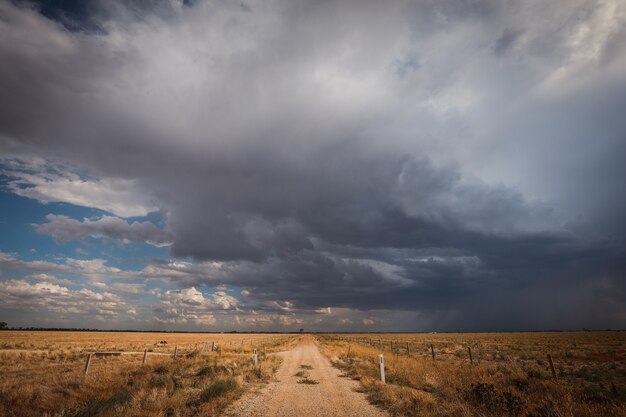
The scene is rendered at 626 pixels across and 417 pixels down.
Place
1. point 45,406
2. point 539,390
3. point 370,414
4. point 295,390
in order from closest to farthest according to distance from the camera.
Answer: point 370,414
point 45,406
point 539,390
point 295,390

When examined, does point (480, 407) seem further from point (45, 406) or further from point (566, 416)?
point (45, 406)

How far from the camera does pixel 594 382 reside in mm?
20781

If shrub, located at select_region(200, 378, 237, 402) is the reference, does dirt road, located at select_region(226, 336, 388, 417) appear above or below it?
below

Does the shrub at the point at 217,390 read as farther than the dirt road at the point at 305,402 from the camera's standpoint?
Yes

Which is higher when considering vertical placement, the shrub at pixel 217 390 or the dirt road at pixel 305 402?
the shrub at pixel 217 390

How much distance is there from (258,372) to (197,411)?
29.8 feet

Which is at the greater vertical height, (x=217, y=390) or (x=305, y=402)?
(x=217, y=390)

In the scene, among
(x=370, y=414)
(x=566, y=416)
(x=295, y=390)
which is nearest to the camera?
(x=566, y=416)

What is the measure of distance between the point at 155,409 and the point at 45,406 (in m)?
5.77

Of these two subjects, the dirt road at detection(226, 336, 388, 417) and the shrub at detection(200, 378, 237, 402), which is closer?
the dirt road at detection(226, 336, 388, 417)

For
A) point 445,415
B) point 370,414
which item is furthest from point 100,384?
point 445,415

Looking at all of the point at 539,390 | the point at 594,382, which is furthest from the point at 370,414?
the point at 594,382

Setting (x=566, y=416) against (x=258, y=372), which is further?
(x=258, y=372)

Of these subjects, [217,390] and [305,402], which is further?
[217,390]
